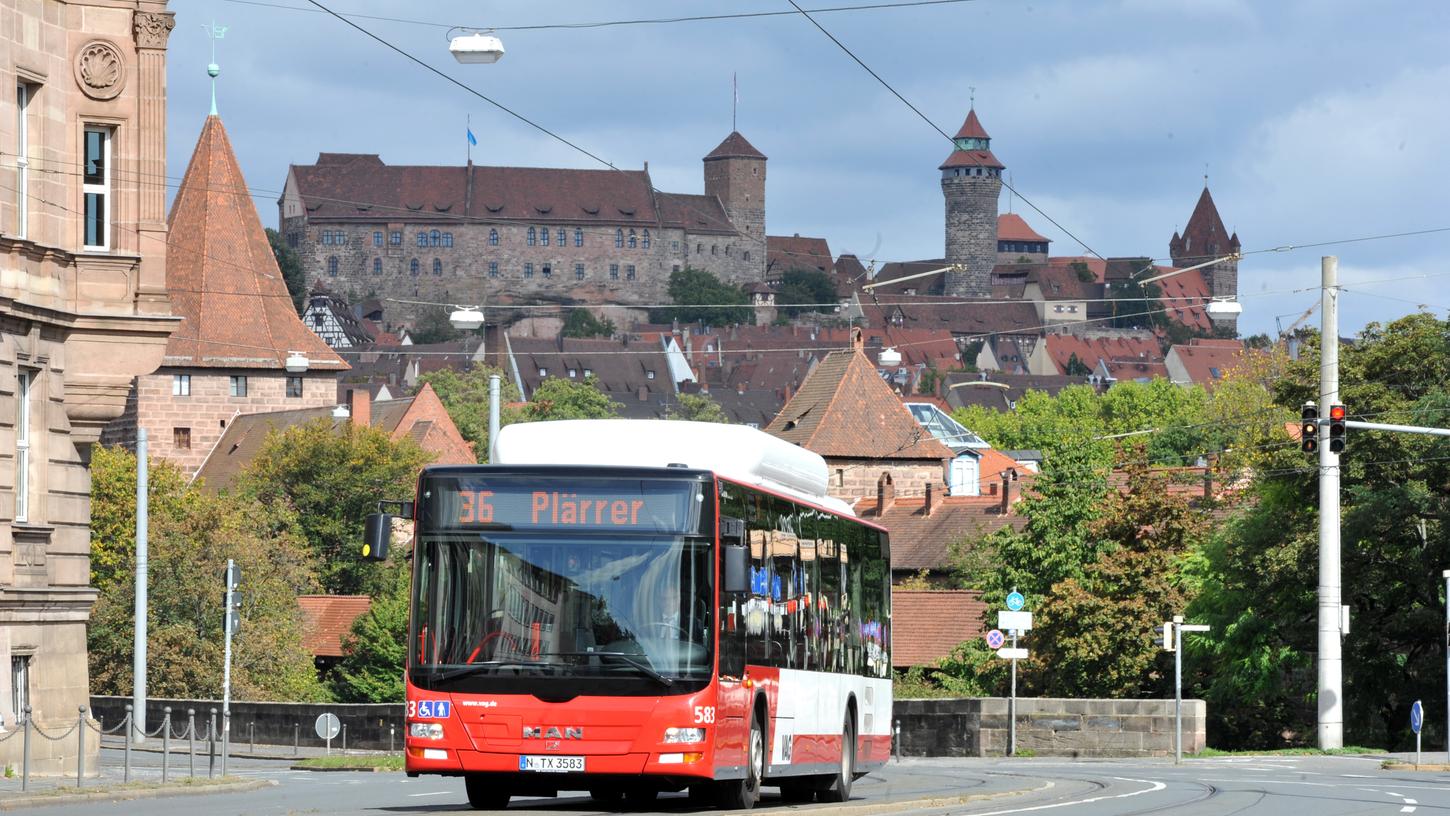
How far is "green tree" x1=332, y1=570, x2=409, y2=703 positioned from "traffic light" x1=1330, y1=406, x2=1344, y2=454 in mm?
42918

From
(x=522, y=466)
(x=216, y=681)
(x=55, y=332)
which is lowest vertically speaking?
(x=216, y=681)

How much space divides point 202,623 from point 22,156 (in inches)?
1612

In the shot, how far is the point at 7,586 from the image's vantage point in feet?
81.7

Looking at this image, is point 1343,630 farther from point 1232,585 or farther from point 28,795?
point 28,795

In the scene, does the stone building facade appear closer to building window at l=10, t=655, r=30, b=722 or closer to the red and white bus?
building window at l=10, t=655, r=30, b=722

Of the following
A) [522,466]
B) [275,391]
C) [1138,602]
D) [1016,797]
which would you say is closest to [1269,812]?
[1016,797]

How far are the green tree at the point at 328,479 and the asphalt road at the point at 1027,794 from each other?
223ft

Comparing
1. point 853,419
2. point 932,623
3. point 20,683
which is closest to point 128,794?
point 20,683

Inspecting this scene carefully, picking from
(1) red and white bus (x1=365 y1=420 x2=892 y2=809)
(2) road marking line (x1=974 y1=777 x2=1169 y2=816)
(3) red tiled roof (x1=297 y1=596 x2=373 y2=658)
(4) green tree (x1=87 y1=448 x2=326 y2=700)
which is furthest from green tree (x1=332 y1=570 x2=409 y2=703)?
(1) red and white bus (x1=365 y1=420 x2=892 y2=809)

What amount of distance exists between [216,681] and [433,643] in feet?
154

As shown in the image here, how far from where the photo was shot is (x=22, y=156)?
25.6 m

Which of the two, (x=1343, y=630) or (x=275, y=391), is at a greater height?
(x=275, y=391)

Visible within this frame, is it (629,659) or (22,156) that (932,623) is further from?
(629,659)

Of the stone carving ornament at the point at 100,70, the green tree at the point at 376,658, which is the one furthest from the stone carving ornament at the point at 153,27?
the green tree at the point at 376,658
